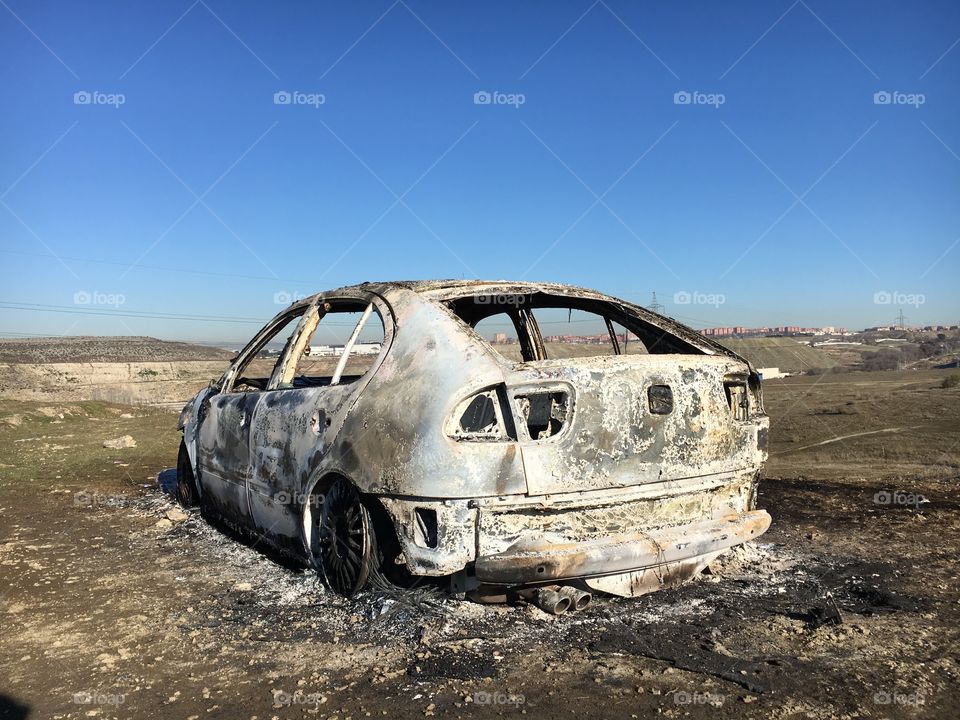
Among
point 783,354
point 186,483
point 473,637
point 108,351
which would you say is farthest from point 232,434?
point 783,354

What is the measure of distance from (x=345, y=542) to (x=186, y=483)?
9.57ft

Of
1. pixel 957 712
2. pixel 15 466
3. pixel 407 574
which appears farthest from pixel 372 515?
pixel 15 466

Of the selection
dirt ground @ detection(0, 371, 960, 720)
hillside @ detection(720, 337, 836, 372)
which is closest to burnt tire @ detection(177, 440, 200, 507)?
dirt ground @ detection(0, 371, 960, 720)

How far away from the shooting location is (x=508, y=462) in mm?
3178

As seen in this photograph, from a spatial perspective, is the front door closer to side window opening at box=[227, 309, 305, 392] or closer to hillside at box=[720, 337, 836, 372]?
side window opening at box=[227, 309, 305, 392]

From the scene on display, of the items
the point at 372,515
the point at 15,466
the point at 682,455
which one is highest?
the point at 682,455

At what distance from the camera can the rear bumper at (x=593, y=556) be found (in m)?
3.07

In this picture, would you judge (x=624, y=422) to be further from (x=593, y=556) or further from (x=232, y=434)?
(x=232, y=434)

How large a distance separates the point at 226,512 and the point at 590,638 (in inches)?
110

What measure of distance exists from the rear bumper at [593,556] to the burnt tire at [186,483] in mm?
3493

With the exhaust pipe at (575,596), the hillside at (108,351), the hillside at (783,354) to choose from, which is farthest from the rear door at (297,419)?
the hillside at (783,354)

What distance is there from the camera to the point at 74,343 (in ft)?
184

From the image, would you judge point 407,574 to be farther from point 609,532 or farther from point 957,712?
point 957,712

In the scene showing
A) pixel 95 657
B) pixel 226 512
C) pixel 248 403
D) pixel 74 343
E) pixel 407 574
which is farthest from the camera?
pixel 74 343
